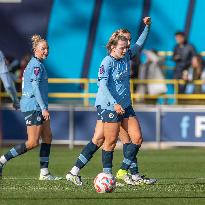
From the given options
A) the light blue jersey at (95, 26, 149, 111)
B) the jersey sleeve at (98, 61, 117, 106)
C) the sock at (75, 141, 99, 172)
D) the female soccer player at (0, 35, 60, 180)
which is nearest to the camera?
the jersey sleeve at (98, 61, 117, 106)

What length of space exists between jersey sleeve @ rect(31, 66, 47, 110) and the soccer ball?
2.13 meters

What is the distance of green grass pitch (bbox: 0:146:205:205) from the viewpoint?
1358 cm

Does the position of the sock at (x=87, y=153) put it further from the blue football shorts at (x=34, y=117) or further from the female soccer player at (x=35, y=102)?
the blue football shorts at (x=34, y=117)

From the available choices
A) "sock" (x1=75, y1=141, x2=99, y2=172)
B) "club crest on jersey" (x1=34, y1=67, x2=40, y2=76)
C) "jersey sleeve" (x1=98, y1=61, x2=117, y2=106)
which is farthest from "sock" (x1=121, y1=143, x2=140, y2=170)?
"club crest on jersey" (x1=34, y1=67, x2=40, y2=76)

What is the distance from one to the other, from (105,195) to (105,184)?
0.76ft

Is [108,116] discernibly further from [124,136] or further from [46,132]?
[46,132]

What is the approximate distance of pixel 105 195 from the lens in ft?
46.6

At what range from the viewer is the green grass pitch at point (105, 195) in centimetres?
1358

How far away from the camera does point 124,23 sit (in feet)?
98.6

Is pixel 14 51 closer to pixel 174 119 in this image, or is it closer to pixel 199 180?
pixel 174 119

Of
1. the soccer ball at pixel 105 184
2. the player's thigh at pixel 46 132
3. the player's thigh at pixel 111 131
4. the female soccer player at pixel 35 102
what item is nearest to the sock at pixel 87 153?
the player's thigh at pixel 111 131

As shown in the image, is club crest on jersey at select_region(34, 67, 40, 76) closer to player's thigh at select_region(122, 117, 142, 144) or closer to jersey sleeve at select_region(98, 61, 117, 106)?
jersey sleeve at select_region(98, 61, 117, 106)

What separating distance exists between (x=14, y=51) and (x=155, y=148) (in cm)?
624

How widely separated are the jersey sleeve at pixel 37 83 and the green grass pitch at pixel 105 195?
1.17m
